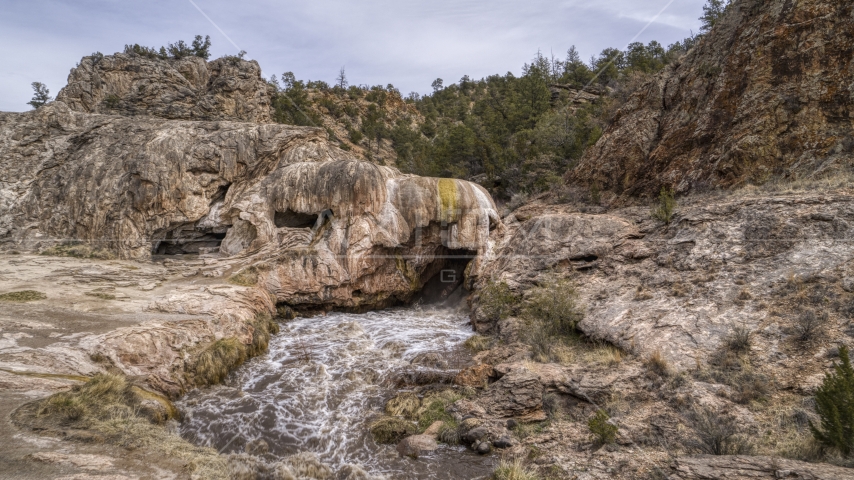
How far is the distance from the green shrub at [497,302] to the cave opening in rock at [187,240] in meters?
11.5

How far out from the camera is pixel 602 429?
7.00 meters

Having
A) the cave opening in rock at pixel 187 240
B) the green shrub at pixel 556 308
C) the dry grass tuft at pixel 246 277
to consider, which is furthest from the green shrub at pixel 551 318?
the cave opening in rock at pixel 187 240

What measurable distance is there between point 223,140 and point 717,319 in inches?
743

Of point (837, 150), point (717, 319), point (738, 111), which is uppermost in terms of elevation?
point (738, 111)

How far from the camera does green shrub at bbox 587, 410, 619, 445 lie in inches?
274

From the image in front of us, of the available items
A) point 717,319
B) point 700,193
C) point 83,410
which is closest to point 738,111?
point 700,193

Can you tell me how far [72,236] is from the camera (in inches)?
696

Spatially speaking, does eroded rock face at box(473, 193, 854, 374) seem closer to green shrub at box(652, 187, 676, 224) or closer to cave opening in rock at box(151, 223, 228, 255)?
green shrub at box(652, 187, 676, 224)

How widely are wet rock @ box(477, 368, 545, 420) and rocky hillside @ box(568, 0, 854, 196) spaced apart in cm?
1142

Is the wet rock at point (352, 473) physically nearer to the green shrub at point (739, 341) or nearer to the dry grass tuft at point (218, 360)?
the dry grass tuft at point (218, 360)

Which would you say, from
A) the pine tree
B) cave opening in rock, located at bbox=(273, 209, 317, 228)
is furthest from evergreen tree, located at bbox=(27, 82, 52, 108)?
the pine tree

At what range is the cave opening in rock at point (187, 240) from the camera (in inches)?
716

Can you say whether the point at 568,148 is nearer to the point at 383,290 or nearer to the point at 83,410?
the point at 383,290

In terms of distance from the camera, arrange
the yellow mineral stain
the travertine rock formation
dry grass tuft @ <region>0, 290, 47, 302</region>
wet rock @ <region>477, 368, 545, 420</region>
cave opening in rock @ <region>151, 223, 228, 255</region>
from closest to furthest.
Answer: wet rock @ <region>477, 368, 545, 420</region> → dry grass tuft @ <region>0, 290, 47, 302</region> → cave opening in rock @ <region>151, 223, 228, 255</region> → the yellow mineral stain → the travertine rock formation
